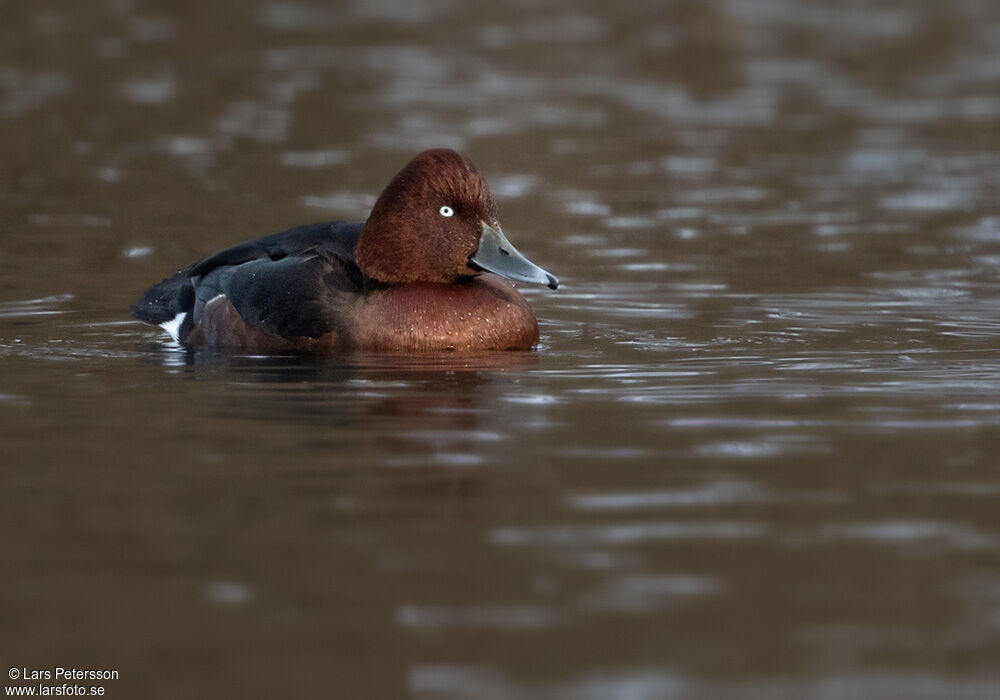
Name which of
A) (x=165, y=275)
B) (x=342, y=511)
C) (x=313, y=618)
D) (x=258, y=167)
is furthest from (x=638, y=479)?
(x=258, y=167)

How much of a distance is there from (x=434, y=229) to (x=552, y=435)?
2.14 metres

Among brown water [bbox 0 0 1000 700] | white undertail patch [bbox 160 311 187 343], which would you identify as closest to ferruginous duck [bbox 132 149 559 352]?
brown water [bbox 0 0 1000 700]

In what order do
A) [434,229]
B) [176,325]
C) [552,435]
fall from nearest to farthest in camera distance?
1. [552,435]
2. [434,229]
3. [176,325]

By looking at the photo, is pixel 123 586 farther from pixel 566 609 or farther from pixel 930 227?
pixel 930 227

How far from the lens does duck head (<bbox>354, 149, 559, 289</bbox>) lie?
7.93 metres

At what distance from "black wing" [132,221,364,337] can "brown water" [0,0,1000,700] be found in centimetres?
31

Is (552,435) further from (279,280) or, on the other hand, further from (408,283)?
(279,280)

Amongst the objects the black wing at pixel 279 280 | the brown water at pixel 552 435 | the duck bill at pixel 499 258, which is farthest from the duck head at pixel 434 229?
the brown water at pixel 552 435

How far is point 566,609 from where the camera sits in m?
4.12

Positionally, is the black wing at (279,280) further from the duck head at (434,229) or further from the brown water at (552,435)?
the brown water at (552,435)

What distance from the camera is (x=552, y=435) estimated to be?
603 centimetres

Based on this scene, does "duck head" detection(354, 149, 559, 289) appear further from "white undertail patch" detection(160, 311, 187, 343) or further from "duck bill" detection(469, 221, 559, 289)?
"white undertail patch" detection(160, 311, 187, 343)

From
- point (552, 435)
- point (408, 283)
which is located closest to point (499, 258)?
point (408, 283)

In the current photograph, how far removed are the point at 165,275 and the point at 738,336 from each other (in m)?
4.03
